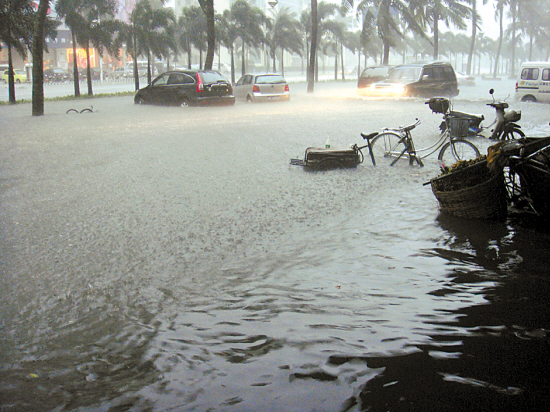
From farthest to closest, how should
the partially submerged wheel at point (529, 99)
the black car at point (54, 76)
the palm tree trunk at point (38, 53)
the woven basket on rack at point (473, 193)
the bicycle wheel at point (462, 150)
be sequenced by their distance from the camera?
the black car at point (54, 76) → the partially submerged wheel at point (529, 99) → the palm tree trunk at point (38, 53) → the bicycle wheel at point (462, 150) → the woven basket on rack at point (473, 193)

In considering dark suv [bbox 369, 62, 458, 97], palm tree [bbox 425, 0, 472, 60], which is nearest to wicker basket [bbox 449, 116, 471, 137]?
dark suv [bbox 369, 62, 458, 97]

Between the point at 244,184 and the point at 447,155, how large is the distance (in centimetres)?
442

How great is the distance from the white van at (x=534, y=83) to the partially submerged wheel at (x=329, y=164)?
1665 cm

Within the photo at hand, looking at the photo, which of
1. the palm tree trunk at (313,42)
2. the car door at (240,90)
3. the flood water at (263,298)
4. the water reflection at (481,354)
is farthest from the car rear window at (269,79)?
the water reflection at (481,354)

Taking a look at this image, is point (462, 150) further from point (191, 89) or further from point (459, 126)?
point (191, 89)

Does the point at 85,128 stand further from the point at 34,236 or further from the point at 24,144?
the point at 34,236

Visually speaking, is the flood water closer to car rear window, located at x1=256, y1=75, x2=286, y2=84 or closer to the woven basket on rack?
the woven basket on rack

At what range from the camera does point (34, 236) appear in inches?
236

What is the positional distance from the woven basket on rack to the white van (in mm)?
18906

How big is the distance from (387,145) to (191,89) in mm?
15002

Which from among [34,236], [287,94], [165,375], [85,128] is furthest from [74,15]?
[165,375]

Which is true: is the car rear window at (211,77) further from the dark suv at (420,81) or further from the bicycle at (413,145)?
the bicycle at (413,145)

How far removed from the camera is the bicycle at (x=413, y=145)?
973 centimetres

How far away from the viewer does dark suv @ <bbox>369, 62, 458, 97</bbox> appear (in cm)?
2420
